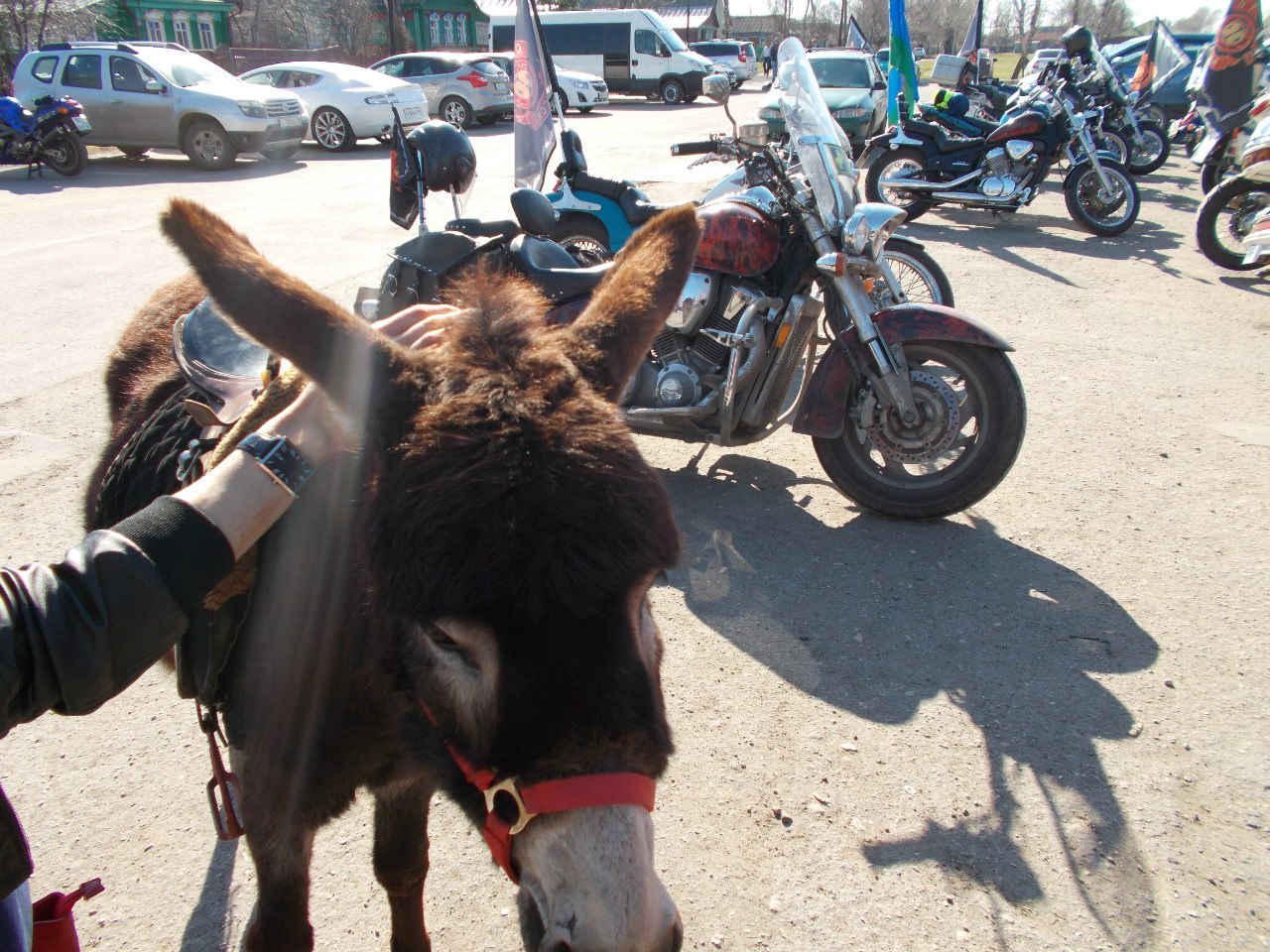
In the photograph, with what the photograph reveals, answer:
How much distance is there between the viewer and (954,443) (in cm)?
451

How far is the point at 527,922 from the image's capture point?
141cm

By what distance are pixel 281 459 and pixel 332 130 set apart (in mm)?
19644

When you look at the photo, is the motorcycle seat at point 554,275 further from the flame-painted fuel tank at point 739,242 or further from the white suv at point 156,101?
the white suv at point 156,101

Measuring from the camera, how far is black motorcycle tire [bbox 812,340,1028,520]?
4.28 meters

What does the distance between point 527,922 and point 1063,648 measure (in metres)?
2.99

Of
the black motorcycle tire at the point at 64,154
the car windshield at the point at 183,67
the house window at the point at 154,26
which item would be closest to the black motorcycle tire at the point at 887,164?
the car windshield at the point at 183,67

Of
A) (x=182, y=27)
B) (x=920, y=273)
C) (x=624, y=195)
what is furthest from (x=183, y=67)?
(x=182, y=27)

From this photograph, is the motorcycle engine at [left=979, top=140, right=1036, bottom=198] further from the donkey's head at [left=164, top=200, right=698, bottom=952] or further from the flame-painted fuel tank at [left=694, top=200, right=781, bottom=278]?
the donkey's head at [left=164, top=200, right=698, bottom=952]

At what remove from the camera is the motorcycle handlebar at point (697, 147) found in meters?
5.55

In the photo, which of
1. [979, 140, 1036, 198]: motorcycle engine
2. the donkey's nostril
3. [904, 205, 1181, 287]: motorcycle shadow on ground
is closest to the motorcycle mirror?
the donkey's nostril

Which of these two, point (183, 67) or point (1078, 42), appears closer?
point (1078, 42)

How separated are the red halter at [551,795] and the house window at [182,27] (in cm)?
4799

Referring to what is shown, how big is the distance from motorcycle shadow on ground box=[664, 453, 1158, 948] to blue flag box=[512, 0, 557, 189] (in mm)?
3136

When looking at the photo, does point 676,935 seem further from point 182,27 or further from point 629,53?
point 182,27
